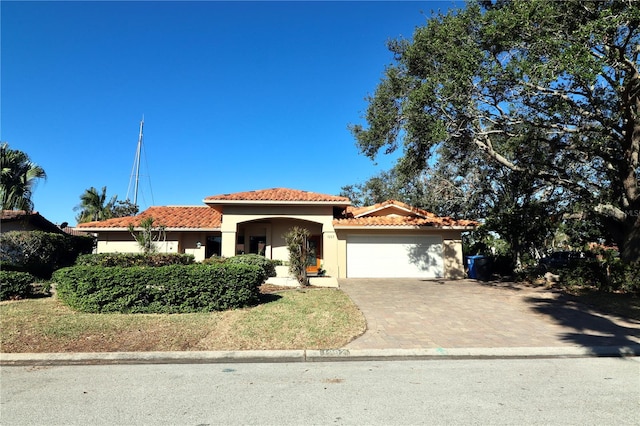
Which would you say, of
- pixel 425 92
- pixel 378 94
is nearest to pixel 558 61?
pixel 425 92

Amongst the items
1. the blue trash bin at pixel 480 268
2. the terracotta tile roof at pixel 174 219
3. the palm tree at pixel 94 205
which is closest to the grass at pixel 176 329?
the terracotta tile roof at pixel 174 219

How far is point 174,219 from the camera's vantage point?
795 inches

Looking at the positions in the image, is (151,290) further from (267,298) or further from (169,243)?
(169,243)

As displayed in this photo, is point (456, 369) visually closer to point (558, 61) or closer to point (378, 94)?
point (558, 61)

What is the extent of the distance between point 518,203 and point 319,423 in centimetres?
1861

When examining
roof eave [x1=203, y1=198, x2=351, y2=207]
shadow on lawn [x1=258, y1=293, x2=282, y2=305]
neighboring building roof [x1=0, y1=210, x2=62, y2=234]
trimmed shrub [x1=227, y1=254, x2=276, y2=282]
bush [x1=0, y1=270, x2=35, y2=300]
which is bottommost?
shadow on lawn [x1=258, y1=293, x2=282, y2=305]

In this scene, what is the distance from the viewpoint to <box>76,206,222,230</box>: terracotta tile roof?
19000 millimetres

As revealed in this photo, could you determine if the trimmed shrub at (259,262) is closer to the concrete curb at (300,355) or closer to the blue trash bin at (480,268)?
the concrete curb at (300,355)

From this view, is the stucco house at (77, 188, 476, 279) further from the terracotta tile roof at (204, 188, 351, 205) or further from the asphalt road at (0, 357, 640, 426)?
the asphalt road at (0, 357, 640, 426)

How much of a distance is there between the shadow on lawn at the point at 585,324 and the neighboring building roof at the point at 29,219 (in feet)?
65.4

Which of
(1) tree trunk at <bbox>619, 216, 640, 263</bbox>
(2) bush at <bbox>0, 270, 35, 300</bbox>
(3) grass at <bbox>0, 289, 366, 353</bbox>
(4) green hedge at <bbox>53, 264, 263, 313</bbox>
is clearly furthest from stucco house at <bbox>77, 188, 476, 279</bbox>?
(3) grass at <bbox>0, 289, 366, 353</bbox>

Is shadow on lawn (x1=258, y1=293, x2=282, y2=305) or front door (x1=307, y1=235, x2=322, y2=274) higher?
front door (x1=307, y1=235, x2=322, y2=274)

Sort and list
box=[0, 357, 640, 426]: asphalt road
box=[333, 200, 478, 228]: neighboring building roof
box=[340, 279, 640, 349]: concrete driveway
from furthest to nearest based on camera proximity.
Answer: box=[333, 200, 478, 228]: neighboring building roof → box=[340, 279, 640, 349]: concrete driveway → box=[0, 357, 640, 426]: asphalt road

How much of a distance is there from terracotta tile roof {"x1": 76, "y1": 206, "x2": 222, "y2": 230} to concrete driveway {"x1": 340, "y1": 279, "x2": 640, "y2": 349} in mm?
9718
